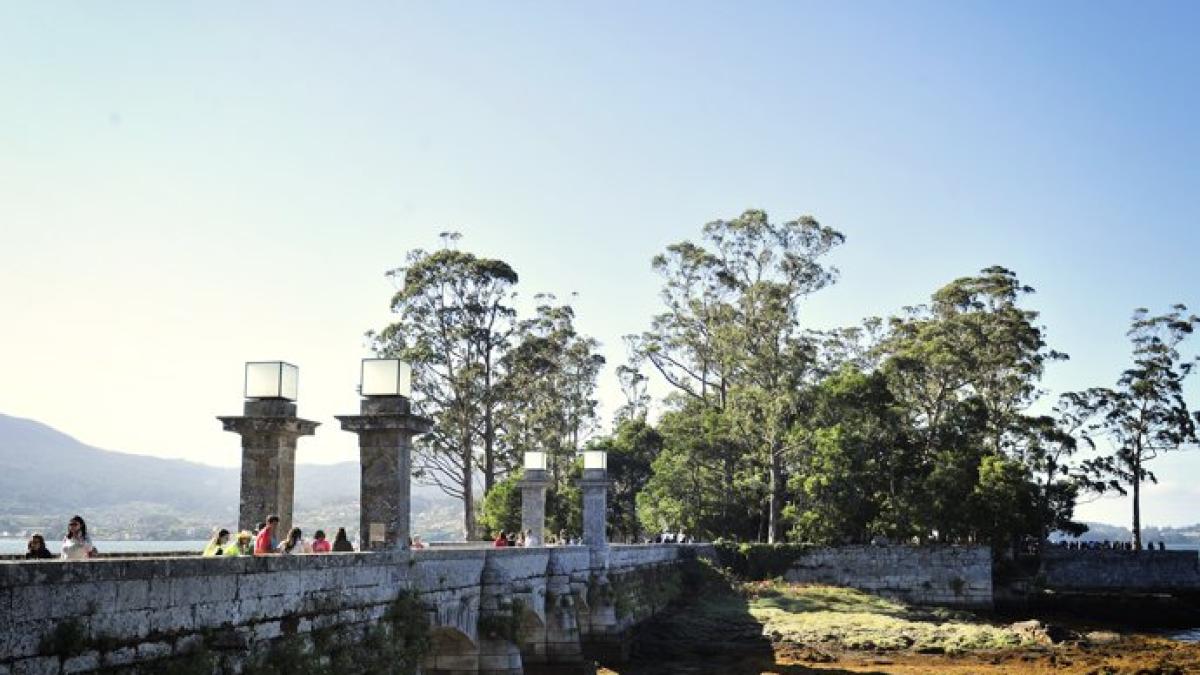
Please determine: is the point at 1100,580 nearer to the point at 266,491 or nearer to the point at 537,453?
the point at 537,453

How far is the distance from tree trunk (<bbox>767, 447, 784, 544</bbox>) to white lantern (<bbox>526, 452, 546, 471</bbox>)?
22.6 m

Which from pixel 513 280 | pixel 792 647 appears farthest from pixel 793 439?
pixel 792 647

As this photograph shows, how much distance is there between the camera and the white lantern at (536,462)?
29.7m

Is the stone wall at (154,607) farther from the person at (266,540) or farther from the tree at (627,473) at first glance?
the tree at (627,473)

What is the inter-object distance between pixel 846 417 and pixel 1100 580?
2018 cm

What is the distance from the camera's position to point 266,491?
14.2 meters

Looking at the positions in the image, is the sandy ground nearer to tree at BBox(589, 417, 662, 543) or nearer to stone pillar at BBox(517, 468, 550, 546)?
stone pillar at BBox(517, 468, 550, 546)

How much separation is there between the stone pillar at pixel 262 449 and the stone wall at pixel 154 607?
241 centimetres

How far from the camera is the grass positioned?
33500 millimetres

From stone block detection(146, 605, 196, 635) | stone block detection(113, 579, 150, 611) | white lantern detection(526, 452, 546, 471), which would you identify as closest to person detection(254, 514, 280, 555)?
stone block detection(146, 605, 196, 635)

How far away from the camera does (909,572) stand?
49781 millimetres

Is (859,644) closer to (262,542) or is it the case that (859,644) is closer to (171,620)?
(262,542)

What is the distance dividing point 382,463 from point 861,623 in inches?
1023

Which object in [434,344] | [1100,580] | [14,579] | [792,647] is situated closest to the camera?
[14,579]
